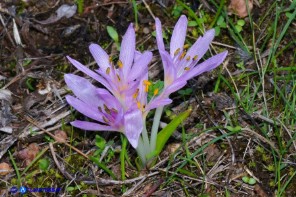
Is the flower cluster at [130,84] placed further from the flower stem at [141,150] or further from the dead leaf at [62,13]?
the dead leaf at [62,13]

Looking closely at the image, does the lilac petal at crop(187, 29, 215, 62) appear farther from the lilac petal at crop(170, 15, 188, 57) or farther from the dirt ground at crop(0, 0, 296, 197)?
the dirt ground at crop(0, 0, 296, 197)

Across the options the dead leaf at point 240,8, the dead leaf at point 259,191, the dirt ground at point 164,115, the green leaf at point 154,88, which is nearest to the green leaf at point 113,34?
the dirt ground at point 164,115

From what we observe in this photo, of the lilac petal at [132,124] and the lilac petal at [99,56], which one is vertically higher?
the lilac petal at [99,56]

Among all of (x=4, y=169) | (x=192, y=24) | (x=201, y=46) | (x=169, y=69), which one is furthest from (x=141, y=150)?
(x=192, y=24)

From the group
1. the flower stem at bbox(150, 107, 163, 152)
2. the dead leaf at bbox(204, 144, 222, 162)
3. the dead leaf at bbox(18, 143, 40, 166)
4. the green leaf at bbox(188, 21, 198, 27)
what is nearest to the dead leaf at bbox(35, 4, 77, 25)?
the green leaf at bbox(188, 21, 198, 27)

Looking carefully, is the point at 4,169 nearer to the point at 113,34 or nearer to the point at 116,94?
the point at 116,94

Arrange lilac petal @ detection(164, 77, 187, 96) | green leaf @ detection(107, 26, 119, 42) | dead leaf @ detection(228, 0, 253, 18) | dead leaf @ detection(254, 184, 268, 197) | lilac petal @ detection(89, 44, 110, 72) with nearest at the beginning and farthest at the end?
lilac petal @ detection(164, 77, 187, 96) → lilac petal @ detection(89, 44, 110, 72) → dead leaf @ detection(254, 184, 268, 197) → green leaf @ detection(107, 26, 119, 42) → dead leaf @ detection(228, 0, 253, 18)

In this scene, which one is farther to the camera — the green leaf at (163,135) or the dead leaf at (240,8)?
the dead leaf at (240,8)
